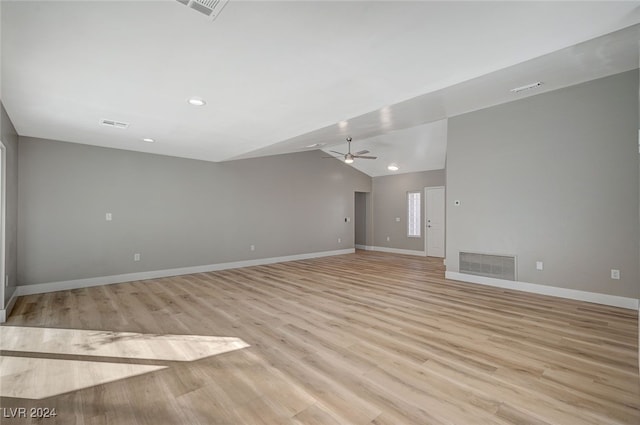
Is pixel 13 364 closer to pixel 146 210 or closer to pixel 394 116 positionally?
pixel 146 210

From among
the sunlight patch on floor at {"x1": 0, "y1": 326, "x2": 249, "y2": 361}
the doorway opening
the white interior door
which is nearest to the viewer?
the sunlight patch on floor at {"x1": 0, "y1": 326, "x2": 249, "y2": 361}

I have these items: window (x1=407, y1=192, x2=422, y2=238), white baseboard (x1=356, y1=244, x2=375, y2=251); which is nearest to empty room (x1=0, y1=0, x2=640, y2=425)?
window (x1=407, y1=192, x2=422, y2=238)

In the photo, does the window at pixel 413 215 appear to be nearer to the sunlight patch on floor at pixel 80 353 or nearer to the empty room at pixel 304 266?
the empty room at pixel 304 266

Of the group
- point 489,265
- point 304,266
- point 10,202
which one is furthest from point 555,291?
point 10,202

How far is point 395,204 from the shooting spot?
32.4ft

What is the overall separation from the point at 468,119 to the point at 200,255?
6.28 meters

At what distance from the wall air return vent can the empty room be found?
0.03m

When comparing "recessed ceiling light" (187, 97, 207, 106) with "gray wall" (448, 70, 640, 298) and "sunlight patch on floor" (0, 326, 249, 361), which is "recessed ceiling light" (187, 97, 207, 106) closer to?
"sunlight patch on floor" (0, 326, 249, 361)

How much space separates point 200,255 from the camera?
6.48m

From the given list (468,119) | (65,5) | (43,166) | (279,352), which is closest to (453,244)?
(468,119)

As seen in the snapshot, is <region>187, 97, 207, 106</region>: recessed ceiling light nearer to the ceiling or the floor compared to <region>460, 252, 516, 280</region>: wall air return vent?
nearer to the ceiling

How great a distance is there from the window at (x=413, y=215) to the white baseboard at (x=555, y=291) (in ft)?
12.6

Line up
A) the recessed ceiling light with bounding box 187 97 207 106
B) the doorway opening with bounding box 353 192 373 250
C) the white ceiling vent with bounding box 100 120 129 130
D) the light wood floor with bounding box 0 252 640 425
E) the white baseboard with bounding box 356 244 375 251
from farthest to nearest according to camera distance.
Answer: the doorway opening with bounding box 353 192 373 250
the white baseboard with bounding box 356 244 375 251
the white ceiling vent with bounding box 100 120 129 130
the recessed ceiling light with bounding box 187 97 207 106
the light wood floor with bounding box 0 252 640 425

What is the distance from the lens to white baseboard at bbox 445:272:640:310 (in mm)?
3881
